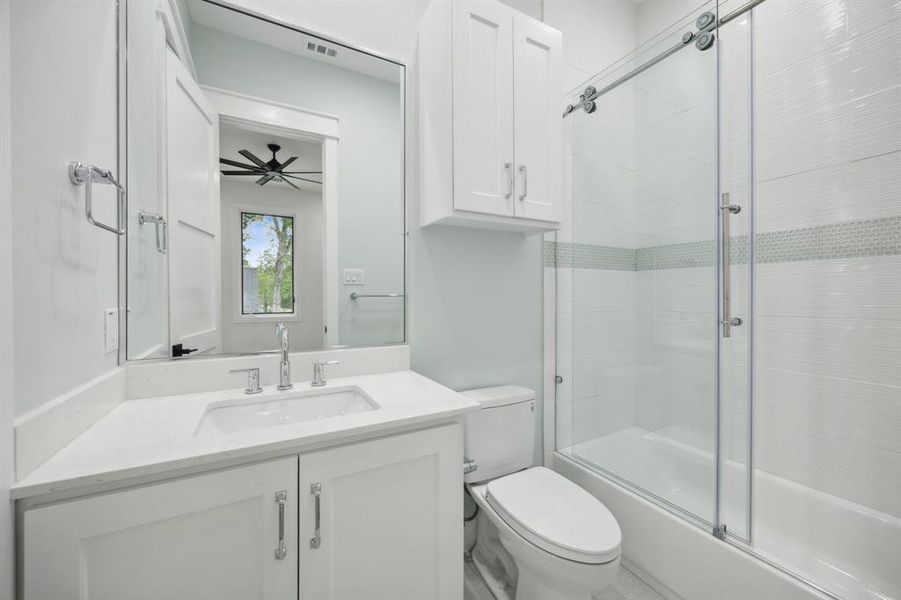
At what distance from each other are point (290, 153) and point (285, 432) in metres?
1.00

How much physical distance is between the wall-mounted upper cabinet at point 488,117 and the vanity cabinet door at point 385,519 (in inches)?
32.9

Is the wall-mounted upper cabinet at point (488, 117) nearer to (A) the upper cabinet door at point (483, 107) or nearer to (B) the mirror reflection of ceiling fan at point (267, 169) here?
(A) the upper cabinet door at point (483, 107)

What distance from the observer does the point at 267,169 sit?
133 centimetres

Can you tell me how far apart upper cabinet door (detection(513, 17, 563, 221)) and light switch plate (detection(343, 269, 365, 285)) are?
670 millimetres

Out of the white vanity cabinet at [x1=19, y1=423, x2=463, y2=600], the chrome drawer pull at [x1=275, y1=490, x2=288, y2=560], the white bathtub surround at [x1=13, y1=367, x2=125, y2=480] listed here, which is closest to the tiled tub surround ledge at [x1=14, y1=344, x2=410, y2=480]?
the white bathtub surround at [x1=13, y1=367, x2=125, y2=480]

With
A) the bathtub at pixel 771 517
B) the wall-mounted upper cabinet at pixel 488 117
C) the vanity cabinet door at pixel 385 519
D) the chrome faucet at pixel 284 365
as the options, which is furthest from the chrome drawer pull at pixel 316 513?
the bathtub at pixel 771 517

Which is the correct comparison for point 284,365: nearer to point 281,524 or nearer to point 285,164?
point 281,524

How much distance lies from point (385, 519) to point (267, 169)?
3.91 ft

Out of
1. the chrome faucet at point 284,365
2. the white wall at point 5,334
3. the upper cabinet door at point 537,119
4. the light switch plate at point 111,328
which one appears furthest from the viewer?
the upper cabinet door at point 537,119

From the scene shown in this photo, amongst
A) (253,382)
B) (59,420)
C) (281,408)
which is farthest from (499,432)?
(59,420)

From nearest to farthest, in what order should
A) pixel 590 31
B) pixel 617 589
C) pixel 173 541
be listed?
pixel 173 541, pixel 617 589, pixel 590 31

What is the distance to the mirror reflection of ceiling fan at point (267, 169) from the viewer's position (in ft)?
4.23

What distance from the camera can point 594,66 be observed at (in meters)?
2.08

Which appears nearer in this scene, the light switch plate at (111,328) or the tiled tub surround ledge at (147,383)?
the tiled tub surround ledge at (147,383)
